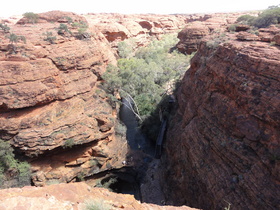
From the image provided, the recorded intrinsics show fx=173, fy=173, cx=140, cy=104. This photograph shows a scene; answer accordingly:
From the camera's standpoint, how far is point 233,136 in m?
8.48

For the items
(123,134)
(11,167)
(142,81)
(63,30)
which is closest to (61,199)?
(11,167)

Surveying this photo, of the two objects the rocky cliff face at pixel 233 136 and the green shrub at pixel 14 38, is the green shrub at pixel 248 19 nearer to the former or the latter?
the rocky cliff face at pixel 233 136

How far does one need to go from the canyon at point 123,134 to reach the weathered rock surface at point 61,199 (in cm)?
3

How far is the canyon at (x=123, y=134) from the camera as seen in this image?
273 inches

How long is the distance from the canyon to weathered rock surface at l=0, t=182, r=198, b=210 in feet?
0.10

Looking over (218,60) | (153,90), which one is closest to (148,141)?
(153,90)

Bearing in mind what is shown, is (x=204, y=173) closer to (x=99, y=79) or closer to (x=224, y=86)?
(x=224, y=86)

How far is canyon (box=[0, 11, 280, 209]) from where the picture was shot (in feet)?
22.8

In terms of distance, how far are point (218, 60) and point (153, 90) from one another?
10.5 meters

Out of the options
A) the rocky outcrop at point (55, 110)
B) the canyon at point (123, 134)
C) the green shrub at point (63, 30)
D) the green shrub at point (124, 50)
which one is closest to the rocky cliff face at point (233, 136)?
the canyon at point (123, 134)

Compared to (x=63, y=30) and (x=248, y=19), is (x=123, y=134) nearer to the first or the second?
(x=63, y=30)

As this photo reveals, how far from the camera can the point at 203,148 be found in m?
9.84

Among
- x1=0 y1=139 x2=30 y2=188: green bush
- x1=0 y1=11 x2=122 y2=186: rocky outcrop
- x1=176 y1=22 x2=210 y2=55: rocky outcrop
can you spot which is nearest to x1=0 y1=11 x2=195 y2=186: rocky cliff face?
x1=0 y1=11 x2=122 y2=186: rocky outcrop

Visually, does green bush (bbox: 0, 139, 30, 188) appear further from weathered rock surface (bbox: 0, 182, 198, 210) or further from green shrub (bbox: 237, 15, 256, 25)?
green shrub (bbox: 237, 15, 256, 25)
